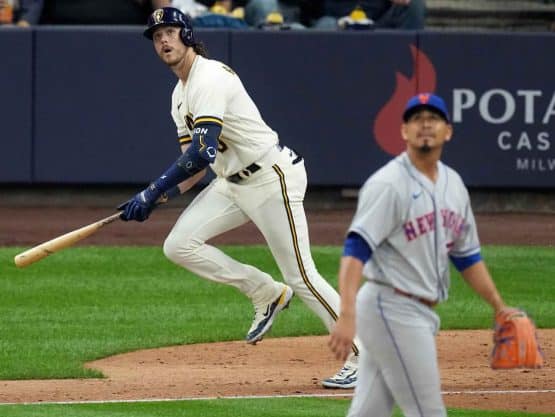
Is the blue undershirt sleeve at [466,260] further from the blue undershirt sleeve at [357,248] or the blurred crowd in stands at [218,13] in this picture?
the blurred crowd in stands at [218,13]

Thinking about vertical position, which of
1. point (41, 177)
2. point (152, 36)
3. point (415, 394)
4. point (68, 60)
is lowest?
point (41, 177)

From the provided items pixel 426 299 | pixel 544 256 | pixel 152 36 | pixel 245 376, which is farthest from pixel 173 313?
pixel 426 299

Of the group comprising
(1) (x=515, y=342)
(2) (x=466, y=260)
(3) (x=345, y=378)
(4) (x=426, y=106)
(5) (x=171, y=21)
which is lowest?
(3) (x=345, y=378)

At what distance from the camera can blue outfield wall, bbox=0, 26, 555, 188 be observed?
16.5 m

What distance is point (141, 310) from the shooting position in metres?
11.2

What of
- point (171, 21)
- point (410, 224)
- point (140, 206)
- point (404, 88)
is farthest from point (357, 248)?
point (404, 88)

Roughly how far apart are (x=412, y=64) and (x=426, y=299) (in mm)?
11162

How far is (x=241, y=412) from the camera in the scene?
24.8 ft

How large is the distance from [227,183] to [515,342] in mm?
3040

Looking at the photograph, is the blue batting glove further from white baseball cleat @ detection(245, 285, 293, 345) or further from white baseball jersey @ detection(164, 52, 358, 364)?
white baseball cleat @ detection(245, 285, 293, 345)

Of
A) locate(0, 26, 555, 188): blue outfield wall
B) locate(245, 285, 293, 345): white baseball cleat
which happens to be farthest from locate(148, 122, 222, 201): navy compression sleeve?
locate(0, 26, 555, 188): blue outfield wall

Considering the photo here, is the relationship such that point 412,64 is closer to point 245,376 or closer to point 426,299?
point 245,376

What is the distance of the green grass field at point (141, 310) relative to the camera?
7816mm

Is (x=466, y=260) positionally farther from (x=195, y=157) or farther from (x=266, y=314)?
(x=266, y=314)
